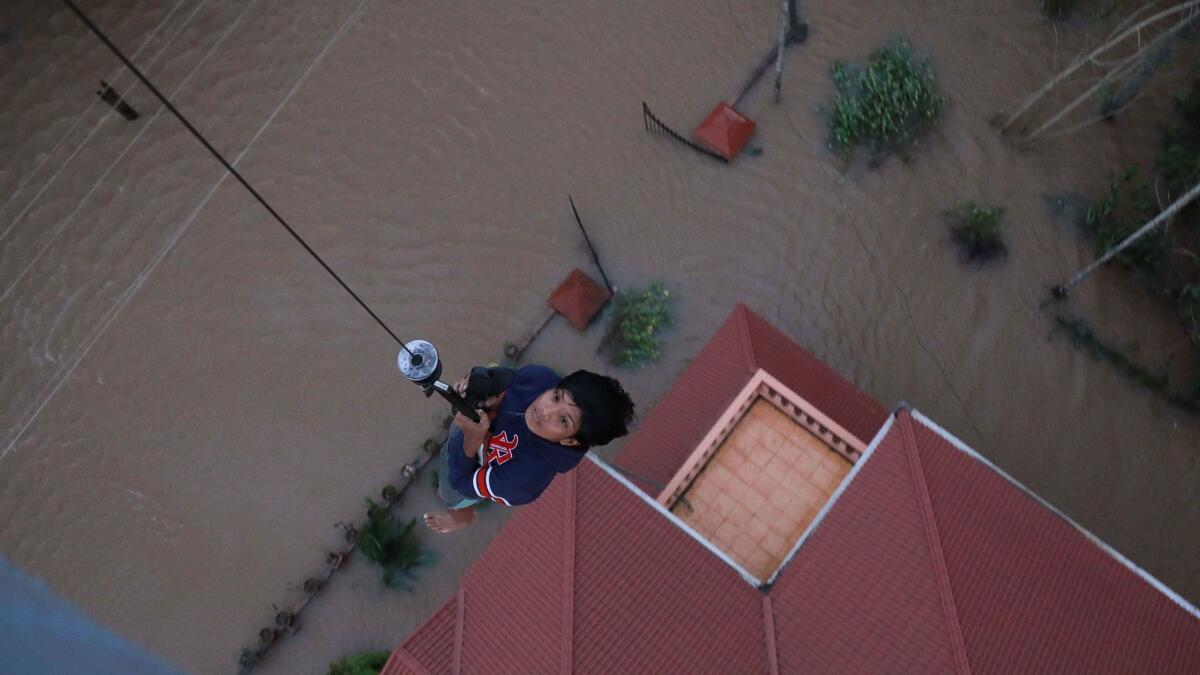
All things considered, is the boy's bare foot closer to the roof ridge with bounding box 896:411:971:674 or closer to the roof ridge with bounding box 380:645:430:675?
the roof ridge with bounding box 380:645:430:675

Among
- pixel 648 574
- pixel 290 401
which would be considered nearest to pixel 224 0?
pixel 290 401

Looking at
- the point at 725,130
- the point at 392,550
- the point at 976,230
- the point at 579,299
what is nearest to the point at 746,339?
the point at 579,299

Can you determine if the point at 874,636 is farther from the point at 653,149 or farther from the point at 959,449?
the point at 653,149

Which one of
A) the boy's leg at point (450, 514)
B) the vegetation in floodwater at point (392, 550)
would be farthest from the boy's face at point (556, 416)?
the vegetation in floodwater at point (392, 550)

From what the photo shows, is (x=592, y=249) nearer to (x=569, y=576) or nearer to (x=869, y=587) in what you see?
→ (x=569, y=576)

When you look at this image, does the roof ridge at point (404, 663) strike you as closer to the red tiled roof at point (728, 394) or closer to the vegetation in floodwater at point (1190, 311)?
the red tiled roof at point (728, 394)

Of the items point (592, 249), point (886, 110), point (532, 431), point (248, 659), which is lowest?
point (248, 659)
